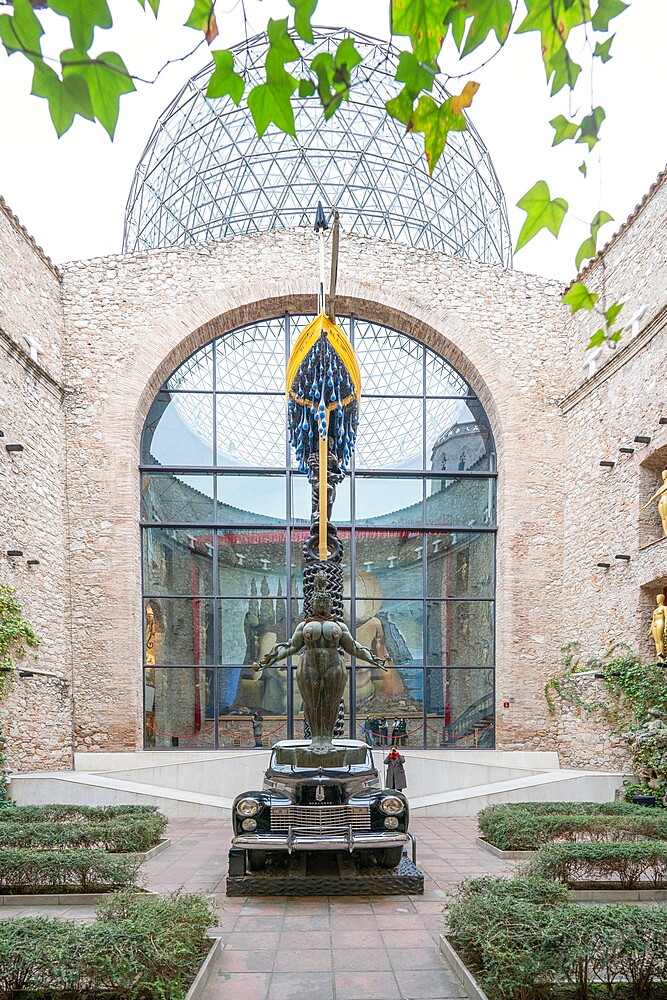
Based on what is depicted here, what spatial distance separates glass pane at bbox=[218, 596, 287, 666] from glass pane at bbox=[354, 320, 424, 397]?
520 cm

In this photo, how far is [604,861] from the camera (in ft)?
23.1

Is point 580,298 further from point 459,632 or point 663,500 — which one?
point 459,632

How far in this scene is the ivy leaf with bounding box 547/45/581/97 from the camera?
210cm

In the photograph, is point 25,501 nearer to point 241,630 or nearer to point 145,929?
point 241,630

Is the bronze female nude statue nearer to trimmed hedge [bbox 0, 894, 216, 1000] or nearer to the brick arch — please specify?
trimmed hedge [bbox 0, 894, 216, 1000]

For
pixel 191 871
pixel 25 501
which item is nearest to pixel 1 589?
pixel 25 501

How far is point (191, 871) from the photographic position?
27.9 feet

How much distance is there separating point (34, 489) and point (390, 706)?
8.47 meters

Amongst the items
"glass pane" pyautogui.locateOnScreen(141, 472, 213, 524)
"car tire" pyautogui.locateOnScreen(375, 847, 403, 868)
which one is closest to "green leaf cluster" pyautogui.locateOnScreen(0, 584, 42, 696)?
"glass pane" pyautogui.locateOnScreen(141, 472, 213, 524)

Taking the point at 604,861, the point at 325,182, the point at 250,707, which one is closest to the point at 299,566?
the point at 250,707

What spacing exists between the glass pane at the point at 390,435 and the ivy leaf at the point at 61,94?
14.9m

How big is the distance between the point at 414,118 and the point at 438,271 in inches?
583

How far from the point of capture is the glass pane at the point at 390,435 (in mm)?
16781

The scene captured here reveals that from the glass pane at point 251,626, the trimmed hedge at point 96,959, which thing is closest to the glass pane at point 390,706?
the glass pane at point 251,626
